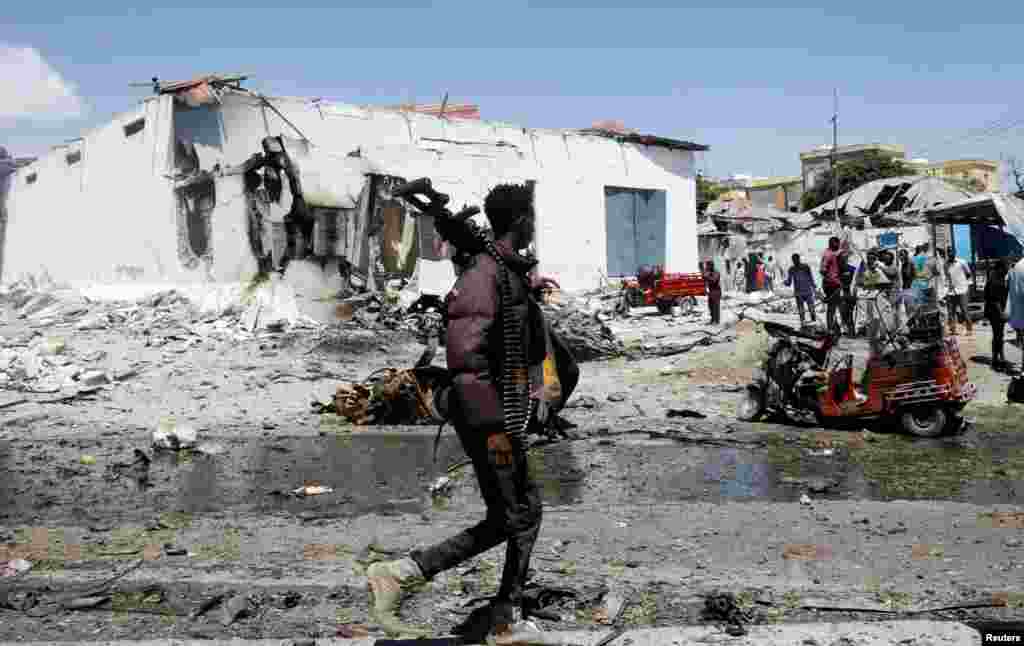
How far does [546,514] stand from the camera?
236 inches

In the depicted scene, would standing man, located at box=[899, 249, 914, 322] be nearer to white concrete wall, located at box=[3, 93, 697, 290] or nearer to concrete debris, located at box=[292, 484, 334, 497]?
concrete debris, located at box=[292, 484, 334, 497]

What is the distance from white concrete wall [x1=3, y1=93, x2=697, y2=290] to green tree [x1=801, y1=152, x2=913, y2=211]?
99.2 ft

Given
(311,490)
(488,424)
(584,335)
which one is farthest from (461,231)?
(584,335)

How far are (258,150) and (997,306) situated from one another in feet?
43.5

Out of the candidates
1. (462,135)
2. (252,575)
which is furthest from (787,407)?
(462,135)

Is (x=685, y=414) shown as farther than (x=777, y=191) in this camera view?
No

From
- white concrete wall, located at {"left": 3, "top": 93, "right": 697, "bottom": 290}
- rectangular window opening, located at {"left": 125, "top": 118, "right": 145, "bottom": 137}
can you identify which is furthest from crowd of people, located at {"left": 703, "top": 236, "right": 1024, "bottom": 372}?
rectangular window opening, located at {"left": 125, "top": 118, "right": 145, "bottom": 137}

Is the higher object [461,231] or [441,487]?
[461,231]

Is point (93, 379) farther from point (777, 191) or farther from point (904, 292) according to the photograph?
point (777, 191)

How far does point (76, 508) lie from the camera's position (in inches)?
264

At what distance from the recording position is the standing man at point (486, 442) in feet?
11.5

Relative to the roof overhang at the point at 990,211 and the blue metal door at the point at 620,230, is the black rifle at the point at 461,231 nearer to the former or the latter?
the roof overhang at the point at 990,211

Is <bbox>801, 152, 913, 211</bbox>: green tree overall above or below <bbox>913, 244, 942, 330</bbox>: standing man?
above

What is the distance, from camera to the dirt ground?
426 centimetres
